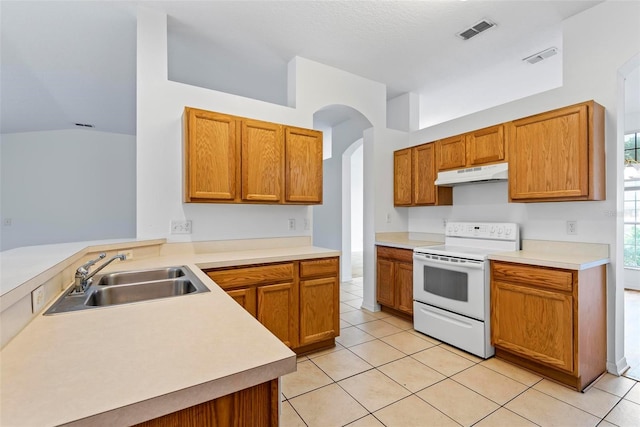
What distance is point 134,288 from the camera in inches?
66.1

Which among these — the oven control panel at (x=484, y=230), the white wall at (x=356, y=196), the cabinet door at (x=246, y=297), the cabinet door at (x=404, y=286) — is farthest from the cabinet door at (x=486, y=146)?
the white wall at (x=356, y=196)

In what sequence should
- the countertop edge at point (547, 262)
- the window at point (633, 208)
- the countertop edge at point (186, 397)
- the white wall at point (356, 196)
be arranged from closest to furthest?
the countertop edge at point (186, 397) < the countertop edge at point (547, 262) < the window at point (633, 208) < the white wall at point (356, 196)

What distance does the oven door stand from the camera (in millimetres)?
2635

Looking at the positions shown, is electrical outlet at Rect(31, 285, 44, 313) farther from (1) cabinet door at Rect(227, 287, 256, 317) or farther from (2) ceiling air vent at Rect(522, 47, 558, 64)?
(2) ceiling air vent at Rect(522, 47, 558, 64)

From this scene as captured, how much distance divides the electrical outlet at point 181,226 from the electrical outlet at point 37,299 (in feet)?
4.92

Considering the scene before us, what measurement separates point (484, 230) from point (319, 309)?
1897 mm

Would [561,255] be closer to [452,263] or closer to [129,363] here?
[452,263]

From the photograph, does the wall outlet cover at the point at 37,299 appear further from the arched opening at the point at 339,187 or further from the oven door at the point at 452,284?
the arched opening at the point at 339,187

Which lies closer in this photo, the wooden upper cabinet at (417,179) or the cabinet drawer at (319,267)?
the cabinet drawer at (319,267)

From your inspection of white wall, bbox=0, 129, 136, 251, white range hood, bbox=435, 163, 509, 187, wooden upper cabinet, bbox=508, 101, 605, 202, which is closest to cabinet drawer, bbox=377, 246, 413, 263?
white range hood, bbox=435, 163, 509, 187

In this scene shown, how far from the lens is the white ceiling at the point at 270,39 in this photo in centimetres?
255

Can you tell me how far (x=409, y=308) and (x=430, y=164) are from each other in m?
1.72

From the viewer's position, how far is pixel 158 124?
8.70 ft

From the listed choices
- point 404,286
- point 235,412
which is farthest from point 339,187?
point 235,412
